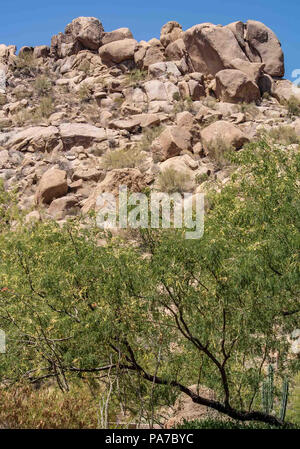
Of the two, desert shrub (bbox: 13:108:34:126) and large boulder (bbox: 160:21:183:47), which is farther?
large boulder (bbox: 160:21:183:47)

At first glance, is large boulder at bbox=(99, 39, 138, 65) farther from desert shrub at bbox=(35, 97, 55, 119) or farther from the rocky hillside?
desert shrub at bbox=(35, 97, 55, 119)

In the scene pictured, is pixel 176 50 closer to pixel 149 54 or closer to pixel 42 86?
pixel 149 54

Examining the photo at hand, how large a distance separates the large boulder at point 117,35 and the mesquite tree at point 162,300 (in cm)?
3849

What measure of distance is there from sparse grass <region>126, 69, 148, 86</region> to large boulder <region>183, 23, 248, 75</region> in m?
4.25

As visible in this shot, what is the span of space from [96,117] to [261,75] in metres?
13.1

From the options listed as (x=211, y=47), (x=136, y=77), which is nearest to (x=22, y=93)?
(x=136, y=77)

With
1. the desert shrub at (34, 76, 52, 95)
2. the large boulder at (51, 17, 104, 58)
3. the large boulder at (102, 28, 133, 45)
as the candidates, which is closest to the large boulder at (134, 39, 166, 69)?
the large boulder at (102, 28, 133, 45)

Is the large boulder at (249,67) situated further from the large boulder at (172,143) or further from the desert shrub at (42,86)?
the desert shrub at (42,86)

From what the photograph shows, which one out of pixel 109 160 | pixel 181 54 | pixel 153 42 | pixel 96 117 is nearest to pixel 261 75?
pixel 181 54

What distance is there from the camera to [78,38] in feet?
147

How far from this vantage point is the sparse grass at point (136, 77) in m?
39.1

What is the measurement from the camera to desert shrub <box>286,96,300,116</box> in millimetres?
34000

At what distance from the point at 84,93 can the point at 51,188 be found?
15961 mm

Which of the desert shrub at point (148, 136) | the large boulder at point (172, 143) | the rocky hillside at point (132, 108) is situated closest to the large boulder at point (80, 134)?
the rocky hillside at point (132, 108)
